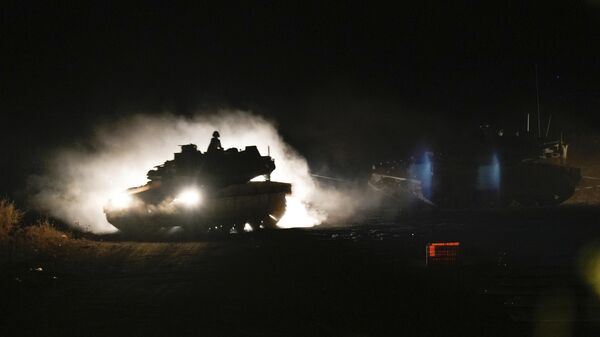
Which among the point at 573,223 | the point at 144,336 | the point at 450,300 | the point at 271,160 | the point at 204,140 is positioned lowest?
the point at 144,336

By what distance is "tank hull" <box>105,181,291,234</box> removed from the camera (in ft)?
53.4

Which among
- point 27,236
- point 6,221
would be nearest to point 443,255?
point 27,236

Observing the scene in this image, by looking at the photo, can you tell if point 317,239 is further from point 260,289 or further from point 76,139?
point 76,139

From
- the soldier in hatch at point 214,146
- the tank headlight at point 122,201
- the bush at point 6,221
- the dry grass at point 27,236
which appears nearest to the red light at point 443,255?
the dry grass at point 27,236

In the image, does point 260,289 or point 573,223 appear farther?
point 573,223

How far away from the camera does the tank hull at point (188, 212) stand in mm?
16266

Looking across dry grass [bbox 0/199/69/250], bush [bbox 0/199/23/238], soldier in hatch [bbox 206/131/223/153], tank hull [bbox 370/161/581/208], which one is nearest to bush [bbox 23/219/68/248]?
dry grass [bbox 0/199/69/250]

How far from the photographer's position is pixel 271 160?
19.8 m

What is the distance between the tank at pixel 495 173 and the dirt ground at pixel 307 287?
26.8ft

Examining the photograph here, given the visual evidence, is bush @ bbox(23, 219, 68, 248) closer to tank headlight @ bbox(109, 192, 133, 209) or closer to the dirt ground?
the dirt ground

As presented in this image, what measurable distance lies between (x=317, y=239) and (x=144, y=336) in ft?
28.9

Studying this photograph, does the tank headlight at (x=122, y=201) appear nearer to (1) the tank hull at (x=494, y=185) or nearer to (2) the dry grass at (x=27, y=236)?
(2) the dry grass at (x=27, y=236)

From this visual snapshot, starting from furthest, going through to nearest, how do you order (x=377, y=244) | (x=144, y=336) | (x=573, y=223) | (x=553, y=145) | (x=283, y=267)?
(x=553, y=145) < (x=573, y=223) < (x=377, y=244) < (x=283, y=267) < (x=144, y=336)

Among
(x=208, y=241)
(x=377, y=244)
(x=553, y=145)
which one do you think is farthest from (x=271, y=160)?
(x=553, y=145)
